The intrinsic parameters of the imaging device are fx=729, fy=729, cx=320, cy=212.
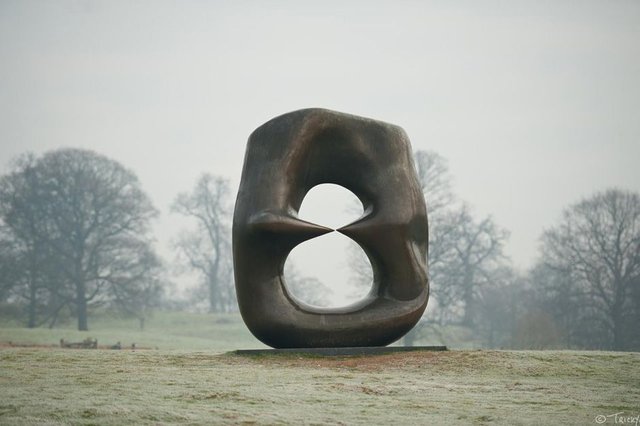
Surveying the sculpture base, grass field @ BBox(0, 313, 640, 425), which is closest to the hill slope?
grass field @ BBox(0, 313, 640, 425)

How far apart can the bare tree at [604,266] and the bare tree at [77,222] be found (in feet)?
66.4

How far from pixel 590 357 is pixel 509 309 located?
91.7ft

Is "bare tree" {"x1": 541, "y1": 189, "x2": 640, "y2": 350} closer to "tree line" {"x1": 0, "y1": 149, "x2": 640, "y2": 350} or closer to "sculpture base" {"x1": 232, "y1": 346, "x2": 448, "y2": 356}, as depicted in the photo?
"tree line" {"x1": 0, "y1": 149, "x2": 640, "y2": 350}

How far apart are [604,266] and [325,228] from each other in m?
22.0

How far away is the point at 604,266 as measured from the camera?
31703 mm

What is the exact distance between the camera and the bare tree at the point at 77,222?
113 feet

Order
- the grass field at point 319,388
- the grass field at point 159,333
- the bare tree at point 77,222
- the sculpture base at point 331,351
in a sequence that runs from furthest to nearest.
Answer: the bare tree at point 77,222 → the grass field at point 159,333 → the sculpture base at point 331,351 → the grass field at point 319,388

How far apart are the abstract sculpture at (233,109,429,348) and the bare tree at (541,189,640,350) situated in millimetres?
19083

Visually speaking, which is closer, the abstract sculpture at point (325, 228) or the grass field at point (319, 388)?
the grass field at point (319, 388)

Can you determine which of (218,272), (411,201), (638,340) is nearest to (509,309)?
(638,340)

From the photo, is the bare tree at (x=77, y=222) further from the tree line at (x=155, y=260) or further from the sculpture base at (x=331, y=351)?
the sculpture base at (x=331, y=351)

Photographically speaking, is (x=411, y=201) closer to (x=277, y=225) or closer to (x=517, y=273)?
(x=277, y=225)

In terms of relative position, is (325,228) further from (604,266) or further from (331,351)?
(604,266)

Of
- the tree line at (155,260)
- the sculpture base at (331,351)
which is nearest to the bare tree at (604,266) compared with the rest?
the tree line at (155,260)
